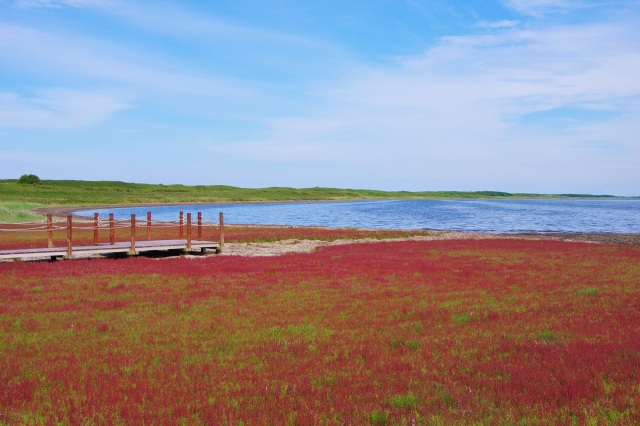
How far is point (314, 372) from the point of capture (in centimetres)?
998

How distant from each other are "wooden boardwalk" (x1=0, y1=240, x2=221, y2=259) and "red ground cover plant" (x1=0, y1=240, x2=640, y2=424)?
424 cm

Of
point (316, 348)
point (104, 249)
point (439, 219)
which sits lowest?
point (439, 219)

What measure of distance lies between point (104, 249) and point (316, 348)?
72.5 ft

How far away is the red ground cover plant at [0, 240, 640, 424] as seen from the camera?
812cm

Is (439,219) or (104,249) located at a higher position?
(104,249)

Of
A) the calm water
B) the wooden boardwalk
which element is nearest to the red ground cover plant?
the wooden boardwalk

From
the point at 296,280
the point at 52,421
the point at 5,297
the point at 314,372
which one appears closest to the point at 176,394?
the point at 52,421

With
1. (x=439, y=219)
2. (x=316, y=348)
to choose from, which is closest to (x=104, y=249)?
(x=316, y=348)

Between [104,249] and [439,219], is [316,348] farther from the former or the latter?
[439,219]

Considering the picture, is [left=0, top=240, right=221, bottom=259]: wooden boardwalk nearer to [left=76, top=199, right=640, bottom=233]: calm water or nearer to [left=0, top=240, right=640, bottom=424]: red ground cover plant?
[left=0, top=240, right=640, bottom=424]: red ground cover plant

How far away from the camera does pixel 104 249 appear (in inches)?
1179

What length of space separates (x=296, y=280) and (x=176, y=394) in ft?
44.3

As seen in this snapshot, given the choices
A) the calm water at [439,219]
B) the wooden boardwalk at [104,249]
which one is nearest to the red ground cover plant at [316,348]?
the wooden boardwalk at [104,249]

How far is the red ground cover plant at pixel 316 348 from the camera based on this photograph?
812 cm
